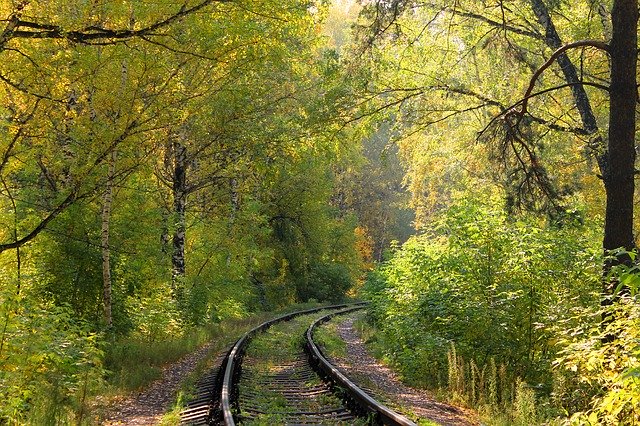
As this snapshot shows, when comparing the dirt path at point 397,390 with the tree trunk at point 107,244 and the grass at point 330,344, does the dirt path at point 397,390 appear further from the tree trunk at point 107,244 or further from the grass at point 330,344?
the tree trunk at point 107,244

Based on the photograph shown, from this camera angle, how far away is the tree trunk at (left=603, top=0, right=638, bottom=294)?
8.70 meters

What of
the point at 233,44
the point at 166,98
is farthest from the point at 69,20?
the point at 166,98

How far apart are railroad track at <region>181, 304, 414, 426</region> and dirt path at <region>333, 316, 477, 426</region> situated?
63 cm

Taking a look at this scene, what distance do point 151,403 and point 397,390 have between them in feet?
13.9

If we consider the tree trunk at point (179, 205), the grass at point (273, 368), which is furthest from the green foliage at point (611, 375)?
the tree trunk at point (179, 205)

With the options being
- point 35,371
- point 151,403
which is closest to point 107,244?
point 151,403

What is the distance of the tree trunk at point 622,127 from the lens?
8.70 m

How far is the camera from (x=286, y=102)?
69.5 feet

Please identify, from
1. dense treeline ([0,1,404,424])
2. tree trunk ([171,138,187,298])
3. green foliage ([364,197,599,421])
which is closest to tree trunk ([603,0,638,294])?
green foliage ([364,197,599,421])

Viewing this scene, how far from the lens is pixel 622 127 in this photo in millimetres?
8727

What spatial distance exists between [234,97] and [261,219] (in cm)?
954

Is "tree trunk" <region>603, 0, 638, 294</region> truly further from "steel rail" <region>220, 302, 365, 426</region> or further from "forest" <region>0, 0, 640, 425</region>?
"steel rail" <region>220, 302, 365, 426</region>

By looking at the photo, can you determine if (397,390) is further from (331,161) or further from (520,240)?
(331,161)

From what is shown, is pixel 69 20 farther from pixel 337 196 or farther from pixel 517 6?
pixel 337 196
